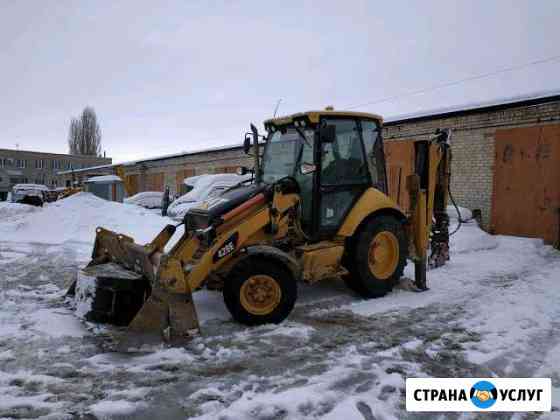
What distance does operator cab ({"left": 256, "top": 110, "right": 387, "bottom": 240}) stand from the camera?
5227 millimetres

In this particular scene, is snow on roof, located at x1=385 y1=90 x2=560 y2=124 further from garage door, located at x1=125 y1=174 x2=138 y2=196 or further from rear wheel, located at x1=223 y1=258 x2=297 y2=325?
garage door, located at x1=125 y1=174 x2=138 y2=196

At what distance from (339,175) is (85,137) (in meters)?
58.5

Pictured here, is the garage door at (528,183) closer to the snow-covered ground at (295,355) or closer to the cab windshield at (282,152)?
the snow-covered ground at (295,355)

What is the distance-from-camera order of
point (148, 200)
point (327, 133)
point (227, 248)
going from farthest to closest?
1. point (148, 200)
2. point (327, 133)
3. point (227, 248)

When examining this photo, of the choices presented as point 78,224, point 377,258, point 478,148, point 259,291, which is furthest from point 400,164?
point 259,291

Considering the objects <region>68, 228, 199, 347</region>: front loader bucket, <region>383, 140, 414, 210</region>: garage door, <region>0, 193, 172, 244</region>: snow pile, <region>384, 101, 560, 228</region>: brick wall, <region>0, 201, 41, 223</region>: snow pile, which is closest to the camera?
<region>68, 228, 199, 347</region>: front loader bucket

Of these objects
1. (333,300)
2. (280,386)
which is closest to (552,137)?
(333,300)

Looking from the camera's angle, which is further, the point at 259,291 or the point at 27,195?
the point at 27,195

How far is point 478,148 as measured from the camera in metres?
11.2

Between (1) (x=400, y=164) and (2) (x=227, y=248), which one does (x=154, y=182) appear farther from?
(2) (x=227, y=248)

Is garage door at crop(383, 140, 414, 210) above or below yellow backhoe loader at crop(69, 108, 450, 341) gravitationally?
above

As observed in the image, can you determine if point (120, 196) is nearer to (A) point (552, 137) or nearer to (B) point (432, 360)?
(A) point (552, 137)

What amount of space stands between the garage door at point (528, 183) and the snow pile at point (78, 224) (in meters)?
8.31

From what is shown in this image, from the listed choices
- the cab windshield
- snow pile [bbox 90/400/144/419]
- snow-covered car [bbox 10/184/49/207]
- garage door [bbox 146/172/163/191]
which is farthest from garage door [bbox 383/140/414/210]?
snow-covered car [bbox 10/184/49/207]
